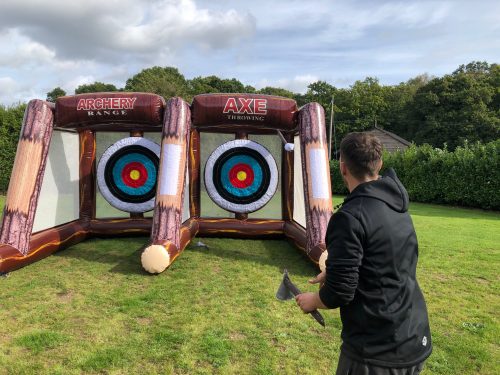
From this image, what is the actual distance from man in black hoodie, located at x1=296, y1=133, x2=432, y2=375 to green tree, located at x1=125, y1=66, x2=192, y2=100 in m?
38.4

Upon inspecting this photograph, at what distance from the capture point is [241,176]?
7473 mm

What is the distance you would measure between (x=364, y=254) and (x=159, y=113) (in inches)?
206

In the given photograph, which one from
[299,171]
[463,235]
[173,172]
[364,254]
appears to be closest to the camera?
[364,254]

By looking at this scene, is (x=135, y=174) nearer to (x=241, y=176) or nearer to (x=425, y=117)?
(x=241, y=176)

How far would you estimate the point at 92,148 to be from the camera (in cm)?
725

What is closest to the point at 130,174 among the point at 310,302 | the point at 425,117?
the point at 310,302

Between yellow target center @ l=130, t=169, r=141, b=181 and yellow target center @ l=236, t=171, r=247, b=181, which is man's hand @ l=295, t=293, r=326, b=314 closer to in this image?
yellow target center @ l=236, t=171, r=247, b=181

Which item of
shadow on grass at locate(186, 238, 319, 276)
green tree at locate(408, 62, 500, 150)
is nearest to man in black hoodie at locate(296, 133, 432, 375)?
shadow on grass at locate(186, 238, 319, 276)

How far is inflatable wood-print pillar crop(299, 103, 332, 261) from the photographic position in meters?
5.38

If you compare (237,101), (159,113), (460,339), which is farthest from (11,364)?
(237,101)

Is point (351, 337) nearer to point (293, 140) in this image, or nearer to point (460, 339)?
point (460, 339)

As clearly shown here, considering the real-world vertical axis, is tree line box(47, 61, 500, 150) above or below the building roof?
above

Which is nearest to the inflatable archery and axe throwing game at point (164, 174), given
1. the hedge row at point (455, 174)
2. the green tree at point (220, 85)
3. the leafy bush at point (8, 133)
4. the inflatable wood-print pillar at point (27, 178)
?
the inflatable wood-print pillar at point (27, 178)

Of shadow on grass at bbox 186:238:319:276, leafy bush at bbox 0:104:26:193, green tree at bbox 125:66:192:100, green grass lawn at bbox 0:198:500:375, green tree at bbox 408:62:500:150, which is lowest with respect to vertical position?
green grass lawn at bbox 0:198:500:375
